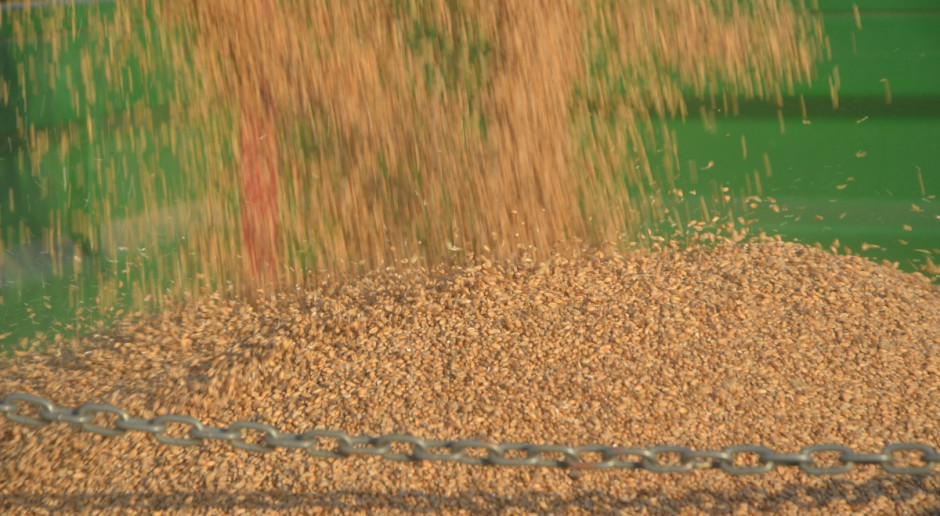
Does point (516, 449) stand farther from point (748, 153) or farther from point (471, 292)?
point (748, 153)

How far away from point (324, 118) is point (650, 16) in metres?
1.06

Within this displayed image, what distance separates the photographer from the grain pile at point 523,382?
1954 mm

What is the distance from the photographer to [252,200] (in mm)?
2951

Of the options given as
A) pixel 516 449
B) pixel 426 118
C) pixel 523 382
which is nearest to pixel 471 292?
pixel 523 382

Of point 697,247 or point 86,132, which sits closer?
point 86,132

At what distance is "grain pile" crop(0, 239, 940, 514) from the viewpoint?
195 centimetres

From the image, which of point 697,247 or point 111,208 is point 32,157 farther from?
point 697,247

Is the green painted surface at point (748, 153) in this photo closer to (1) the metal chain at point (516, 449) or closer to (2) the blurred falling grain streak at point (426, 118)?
(2) the blurred falling grain streak at point (426, 118)

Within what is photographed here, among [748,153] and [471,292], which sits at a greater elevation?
[748,153]

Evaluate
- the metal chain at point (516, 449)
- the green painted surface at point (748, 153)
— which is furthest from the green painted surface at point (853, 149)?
the metal chain at point (516, 449)

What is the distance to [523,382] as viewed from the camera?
2209 millimetres

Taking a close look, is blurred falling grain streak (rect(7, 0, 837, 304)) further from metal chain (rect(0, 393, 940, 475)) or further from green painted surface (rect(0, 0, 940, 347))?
metal chain (rect(0, 393, 940, 475))

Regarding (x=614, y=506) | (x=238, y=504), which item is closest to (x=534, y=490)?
(x=614, y=506)

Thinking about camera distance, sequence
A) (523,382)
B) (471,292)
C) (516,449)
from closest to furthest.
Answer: (516,449), (523,382), (471,292)
